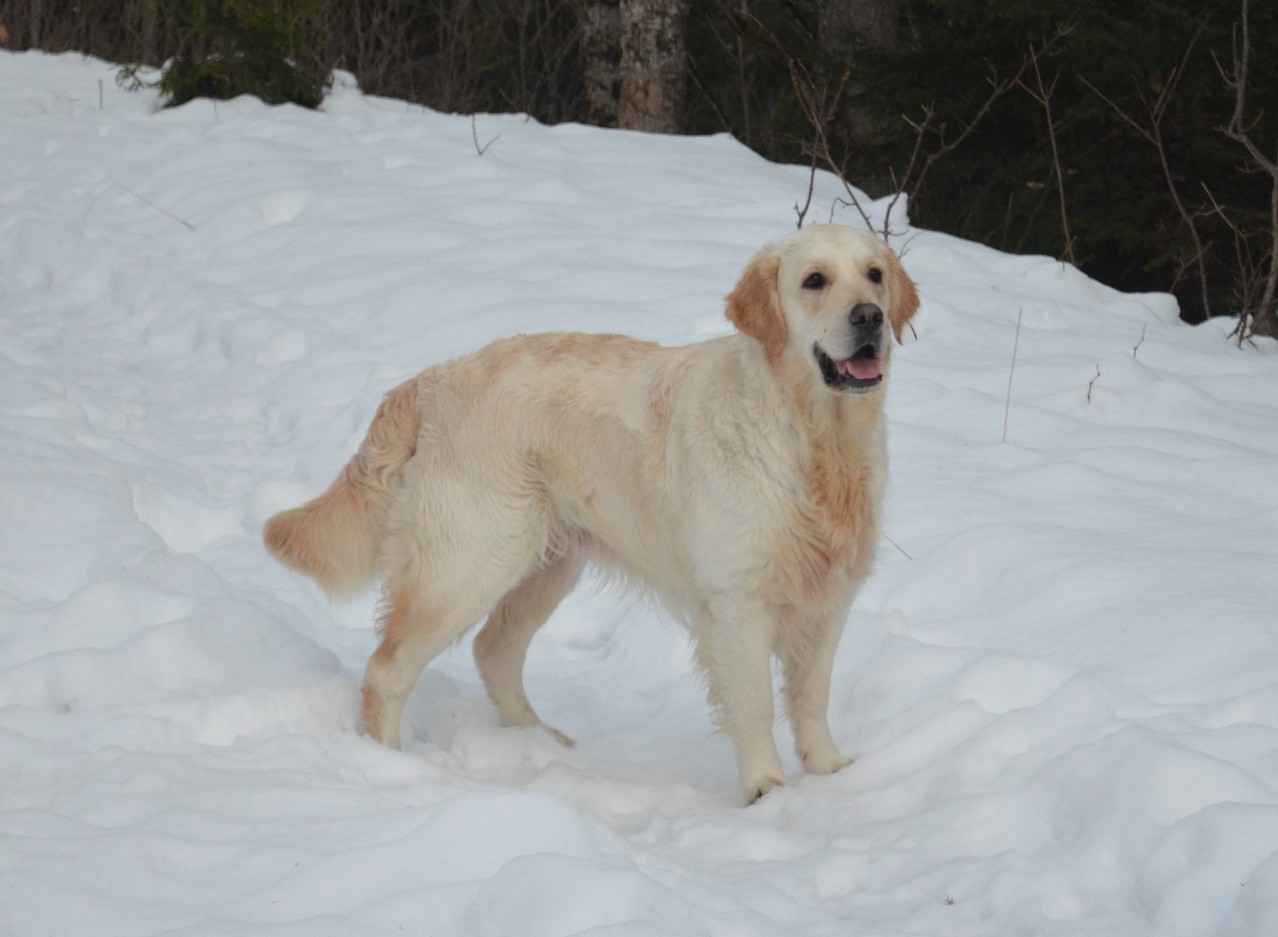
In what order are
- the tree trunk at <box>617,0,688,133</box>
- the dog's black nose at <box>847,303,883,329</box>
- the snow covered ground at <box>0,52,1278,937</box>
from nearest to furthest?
the snow covered ground at <box>0,52,1278,937</box>, the dog's black nose at <box>847,303,883,329</box>, the tree trunk at <box>617,0,688,133</box>

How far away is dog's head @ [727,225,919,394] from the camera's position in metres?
3.44

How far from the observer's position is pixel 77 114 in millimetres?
10812

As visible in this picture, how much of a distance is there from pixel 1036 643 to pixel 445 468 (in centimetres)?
175

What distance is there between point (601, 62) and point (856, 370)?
762 cm

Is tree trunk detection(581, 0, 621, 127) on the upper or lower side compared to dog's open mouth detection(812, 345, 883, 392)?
upper

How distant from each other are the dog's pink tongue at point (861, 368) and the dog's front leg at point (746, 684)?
644mm

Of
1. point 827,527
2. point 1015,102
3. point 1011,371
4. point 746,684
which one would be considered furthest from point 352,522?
point 1015,102

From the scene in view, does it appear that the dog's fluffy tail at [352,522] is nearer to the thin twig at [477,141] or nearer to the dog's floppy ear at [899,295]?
the dog's floppy ear at [899,295]

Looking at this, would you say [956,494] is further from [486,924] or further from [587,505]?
[486,924]

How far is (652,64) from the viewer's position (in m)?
10.1

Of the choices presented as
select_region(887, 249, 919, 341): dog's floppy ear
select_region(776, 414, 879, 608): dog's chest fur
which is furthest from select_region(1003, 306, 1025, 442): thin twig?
select_region(776, 414, 879, 608): dog's chest fur

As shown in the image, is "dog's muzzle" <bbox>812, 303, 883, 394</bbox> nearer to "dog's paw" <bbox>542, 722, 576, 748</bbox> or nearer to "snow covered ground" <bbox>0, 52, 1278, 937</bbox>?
"snow covered ground" <bbox>0, 52, 1278, 937</bbox>

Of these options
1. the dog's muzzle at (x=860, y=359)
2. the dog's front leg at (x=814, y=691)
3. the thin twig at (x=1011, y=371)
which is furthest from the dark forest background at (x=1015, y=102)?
the dog's front leg at (x=814, y=691)

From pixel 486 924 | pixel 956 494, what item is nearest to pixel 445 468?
pixel 486 924
